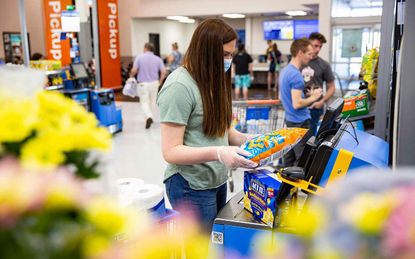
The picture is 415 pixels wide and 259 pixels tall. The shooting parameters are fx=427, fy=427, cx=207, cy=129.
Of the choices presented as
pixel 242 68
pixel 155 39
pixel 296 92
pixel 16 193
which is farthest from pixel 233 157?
pixel 155 39

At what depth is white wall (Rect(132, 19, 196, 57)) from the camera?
1558 centimetres

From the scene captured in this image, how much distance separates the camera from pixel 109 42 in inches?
554

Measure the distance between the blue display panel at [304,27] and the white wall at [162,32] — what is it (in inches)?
214

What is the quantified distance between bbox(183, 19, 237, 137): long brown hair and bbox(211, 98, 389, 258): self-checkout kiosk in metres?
0.35

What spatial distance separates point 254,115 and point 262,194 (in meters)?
3.05

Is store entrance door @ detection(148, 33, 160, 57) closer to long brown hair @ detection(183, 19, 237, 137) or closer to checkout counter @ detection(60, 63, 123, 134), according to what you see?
checkout counter @ detection(60, 63, 123, 134)

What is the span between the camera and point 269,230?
186 centimetres

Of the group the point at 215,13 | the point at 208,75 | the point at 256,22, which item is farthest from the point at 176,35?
the point at 208,75

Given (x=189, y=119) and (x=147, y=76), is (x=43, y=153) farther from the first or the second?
(x=147, y=76)

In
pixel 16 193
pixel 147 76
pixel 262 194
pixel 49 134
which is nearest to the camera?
pixel 16 193

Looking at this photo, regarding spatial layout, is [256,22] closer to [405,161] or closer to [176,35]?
[176,35]

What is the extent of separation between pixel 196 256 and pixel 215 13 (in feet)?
44.6

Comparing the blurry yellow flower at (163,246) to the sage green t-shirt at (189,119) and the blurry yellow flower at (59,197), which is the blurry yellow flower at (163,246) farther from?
the sage green t-shirt at (189,119)

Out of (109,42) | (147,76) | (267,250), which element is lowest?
(147,76)
